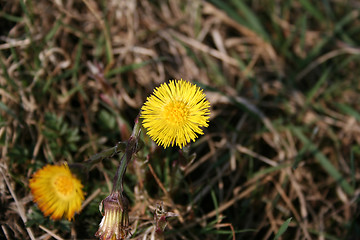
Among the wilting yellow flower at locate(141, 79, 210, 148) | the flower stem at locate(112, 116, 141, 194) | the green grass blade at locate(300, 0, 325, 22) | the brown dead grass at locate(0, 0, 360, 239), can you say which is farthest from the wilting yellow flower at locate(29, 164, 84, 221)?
the green grass blade at locate(300, 0, 325, 22)

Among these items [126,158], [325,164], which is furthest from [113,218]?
[325,164]

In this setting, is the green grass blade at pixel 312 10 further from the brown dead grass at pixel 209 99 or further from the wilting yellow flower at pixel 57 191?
the wilting yellow flower at pixel 57 191

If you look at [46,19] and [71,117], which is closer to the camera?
[71,117]

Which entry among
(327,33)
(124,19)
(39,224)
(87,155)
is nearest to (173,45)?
Answer: (124,19)

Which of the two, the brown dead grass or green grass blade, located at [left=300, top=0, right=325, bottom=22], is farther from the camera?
green grass blade, located at [left=300, top=0, right=325, bottom=22]

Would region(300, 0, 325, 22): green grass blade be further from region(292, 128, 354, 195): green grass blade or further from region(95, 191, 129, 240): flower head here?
region(95, 191, 129, 240): flower head

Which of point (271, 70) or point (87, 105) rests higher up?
point (271, 70)

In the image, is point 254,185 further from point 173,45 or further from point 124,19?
point 124,19

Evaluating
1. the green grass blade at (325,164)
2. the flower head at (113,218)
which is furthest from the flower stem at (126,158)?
the green grass blade at (325,164)
